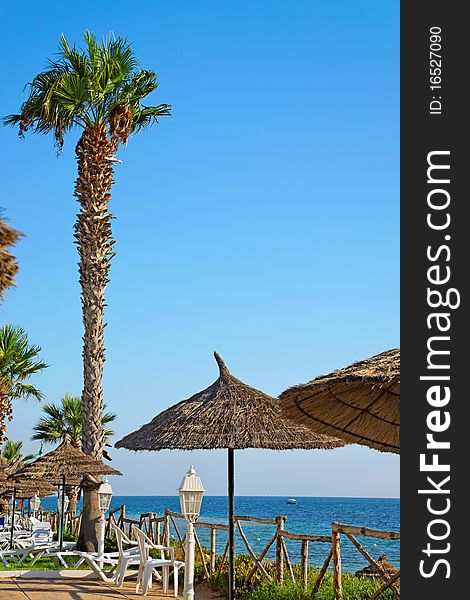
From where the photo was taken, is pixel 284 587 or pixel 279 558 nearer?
pixel 284 587

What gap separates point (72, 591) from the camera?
1222 cm

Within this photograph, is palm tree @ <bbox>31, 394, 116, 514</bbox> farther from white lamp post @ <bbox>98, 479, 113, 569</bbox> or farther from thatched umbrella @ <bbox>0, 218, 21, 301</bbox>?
thatched umbrella @ <bbox>0, 218, 21, 301</bbox>

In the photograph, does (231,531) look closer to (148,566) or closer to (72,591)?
(148,566)

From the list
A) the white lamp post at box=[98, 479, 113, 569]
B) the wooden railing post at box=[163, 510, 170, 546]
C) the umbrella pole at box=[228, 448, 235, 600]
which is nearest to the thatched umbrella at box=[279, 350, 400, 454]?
the umbrella pole at box=[228, 448, 235, 600]

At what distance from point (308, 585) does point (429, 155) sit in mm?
6334

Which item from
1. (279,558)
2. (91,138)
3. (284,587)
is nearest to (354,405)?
(284,587)

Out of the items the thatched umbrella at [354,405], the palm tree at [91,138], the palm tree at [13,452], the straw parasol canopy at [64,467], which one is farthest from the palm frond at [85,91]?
the palm tree at [13,452]

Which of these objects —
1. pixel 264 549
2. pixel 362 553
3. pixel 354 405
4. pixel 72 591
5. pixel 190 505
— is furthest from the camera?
pixel 72 591

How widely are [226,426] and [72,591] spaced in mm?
4213

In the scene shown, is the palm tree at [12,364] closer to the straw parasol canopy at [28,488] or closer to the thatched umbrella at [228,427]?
the straw parasol canopy at [28,488]

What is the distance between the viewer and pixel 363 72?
12.4 meters

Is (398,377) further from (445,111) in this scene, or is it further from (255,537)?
(255,537)

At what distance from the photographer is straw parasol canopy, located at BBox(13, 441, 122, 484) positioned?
1521cm

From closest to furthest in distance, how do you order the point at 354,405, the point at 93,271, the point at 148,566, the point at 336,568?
the point at 354,405 → the point at 336,568 → the point at 148,566 → the point at 93,271
